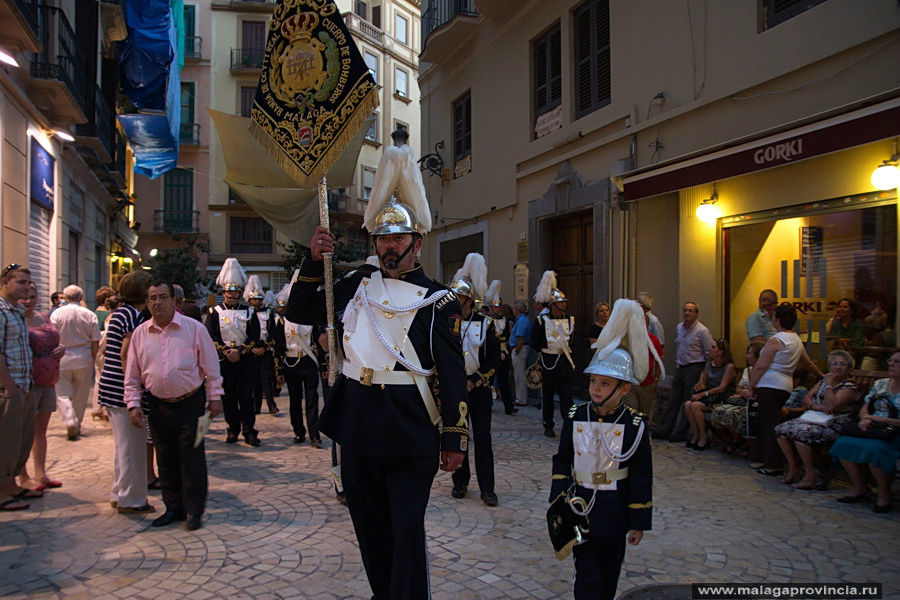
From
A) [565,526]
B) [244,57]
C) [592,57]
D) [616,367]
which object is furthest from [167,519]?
[244,57]

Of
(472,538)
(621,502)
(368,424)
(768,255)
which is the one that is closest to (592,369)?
(621,502)

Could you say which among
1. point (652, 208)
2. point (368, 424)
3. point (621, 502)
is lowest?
point (621, 502)

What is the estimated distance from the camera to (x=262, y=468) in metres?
6.65

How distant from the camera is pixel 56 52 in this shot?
36.7 feet

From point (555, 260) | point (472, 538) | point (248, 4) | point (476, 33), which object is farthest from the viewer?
point (248, 4)

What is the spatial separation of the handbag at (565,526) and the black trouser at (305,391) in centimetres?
520

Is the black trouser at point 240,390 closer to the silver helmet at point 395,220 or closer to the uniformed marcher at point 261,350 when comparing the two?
the uniformed marcher at point 261,350

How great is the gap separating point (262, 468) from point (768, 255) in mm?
6625

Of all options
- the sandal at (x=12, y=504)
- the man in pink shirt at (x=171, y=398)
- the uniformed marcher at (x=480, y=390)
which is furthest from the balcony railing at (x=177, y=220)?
the man in pink shirt at (x=171, y=398)

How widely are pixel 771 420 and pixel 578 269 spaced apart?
5391 millimetres

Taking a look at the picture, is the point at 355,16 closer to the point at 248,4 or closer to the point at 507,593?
the point at 248,4

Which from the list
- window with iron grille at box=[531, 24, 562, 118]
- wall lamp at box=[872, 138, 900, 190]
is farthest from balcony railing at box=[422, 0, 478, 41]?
wall lamp at box=[872, 138, 900, 190]

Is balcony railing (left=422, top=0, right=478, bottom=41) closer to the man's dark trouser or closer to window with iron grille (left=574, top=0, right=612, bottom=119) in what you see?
window with iron grille (left=574, top=0, right=612, bottom=119)

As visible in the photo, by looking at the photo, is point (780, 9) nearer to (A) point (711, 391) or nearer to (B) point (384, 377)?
(A) point (711, 391)
